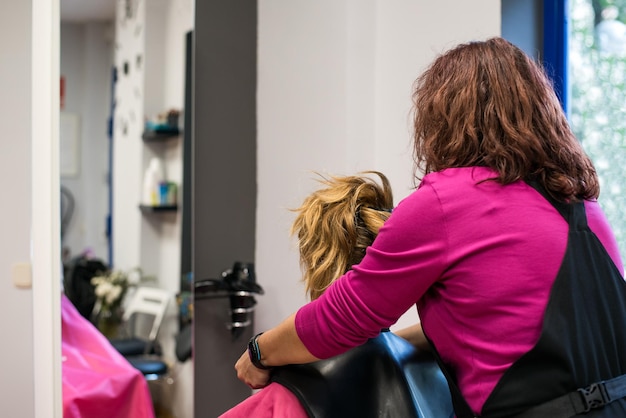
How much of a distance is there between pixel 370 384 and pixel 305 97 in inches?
43.6

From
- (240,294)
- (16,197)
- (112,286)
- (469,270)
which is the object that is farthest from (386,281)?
(16,197)

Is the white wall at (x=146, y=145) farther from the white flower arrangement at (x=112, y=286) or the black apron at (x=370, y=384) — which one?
the black apron at (x=370, y=384)

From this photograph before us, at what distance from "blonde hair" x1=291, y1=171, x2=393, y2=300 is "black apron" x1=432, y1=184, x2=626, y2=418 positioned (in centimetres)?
35

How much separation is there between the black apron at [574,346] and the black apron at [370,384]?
15 centimetres

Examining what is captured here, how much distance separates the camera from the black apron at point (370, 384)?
3.64 ft

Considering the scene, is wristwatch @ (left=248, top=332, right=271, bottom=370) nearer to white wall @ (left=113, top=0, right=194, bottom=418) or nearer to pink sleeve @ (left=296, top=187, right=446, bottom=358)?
pink sleeve @ (left=296, top=187, right=446, bottom=358)

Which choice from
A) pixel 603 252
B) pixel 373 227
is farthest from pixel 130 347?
pixel 603 252

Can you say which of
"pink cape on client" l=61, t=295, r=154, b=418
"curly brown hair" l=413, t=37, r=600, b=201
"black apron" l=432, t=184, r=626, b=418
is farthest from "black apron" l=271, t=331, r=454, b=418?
"pink cape on client" l=61, t=295, r=154, b=418

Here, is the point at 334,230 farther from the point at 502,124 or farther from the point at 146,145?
the point at 146,145

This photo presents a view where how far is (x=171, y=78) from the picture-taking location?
2.48 meters

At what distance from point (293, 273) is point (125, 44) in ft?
3.56

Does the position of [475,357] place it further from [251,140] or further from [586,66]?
[586,66]

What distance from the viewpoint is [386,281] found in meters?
1.04

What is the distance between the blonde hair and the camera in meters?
1.25
